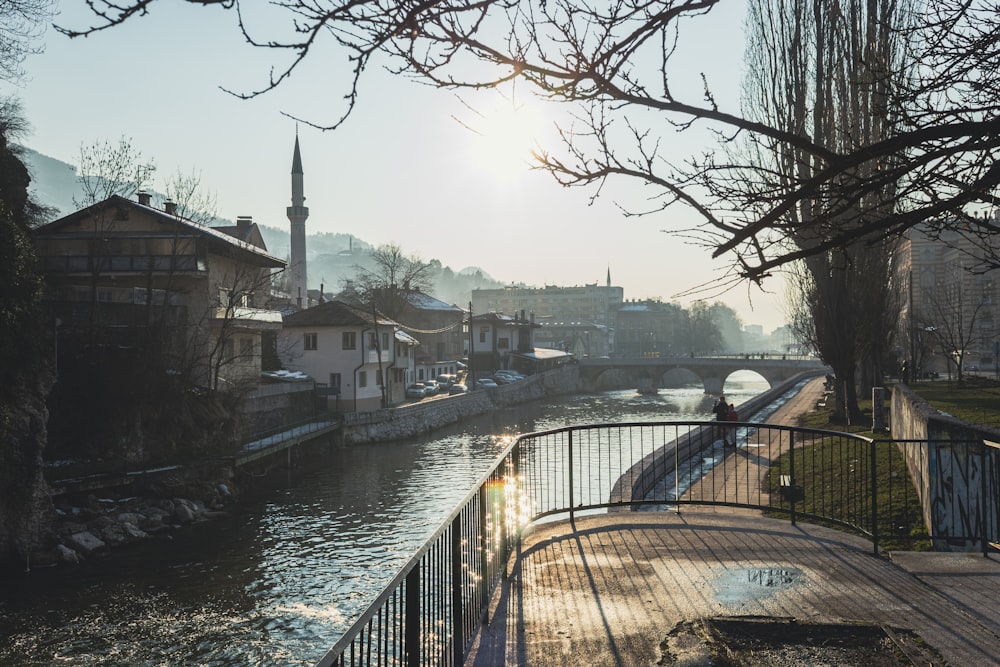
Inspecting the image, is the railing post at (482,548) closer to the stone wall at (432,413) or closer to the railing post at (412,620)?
the railing post at (412,620)

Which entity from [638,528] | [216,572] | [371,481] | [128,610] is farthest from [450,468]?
[638,528]

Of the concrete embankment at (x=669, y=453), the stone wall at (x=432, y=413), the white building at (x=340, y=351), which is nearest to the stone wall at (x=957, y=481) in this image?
the concrete embankment at (x=669, y=453)

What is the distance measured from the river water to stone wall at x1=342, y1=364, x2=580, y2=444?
383 inches

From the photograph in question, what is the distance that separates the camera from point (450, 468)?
33156 millimetres

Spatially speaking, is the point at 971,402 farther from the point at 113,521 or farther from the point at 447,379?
the point at 447,379

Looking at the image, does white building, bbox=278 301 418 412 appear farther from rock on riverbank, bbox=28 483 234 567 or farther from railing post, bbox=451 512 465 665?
railing post, bbox=451 512 465 665

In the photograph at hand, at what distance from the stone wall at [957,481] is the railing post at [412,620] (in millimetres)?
5549

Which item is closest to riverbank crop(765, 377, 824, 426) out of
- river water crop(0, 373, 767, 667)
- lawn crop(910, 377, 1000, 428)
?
lawn crop(910, 377, 1000, 428)

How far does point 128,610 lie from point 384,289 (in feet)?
179

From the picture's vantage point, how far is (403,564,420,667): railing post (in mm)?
3928

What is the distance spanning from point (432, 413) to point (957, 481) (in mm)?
39483

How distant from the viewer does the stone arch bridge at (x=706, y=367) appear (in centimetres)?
7856

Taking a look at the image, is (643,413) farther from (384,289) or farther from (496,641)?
(496,641)

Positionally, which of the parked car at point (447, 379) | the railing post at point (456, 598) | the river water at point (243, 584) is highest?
the railing post at point (456, 598)
